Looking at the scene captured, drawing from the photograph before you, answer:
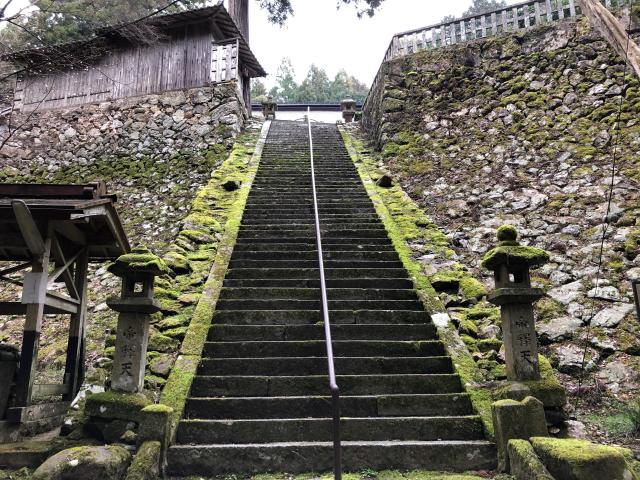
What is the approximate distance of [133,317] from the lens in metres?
4.00

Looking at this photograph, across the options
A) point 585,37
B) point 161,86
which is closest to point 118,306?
point 585,37

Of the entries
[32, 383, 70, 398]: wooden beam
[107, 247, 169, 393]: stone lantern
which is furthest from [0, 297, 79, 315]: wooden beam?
[107, 247, 169, 393]: stone lantern

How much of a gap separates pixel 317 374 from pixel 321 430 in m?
0.74

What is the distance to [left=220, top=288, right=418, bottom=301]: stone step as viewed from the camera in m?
5.70

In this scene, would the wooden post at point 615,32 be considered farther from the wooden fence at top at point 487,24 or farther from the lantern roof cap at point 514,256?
the wooden fence at top at point 487,24

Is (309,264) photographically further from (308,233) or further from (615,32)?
(615,32)

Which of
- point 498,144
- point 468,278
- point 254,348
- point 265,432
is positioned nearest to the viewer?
point 265,432

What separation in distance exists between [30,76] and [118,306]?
15917 mm

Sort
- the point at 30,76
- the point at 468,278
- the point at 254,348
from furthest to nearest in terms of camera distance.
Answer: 1. the point at 30,76
2. the point at 468,278
3. the point at 254,348

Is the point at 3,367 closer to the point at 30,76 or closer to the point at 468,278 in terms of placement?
the point at 468,278

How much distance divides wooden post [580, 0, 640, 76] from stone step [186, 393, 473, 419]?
13.9 ft

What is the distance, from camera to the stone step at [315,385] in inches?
167

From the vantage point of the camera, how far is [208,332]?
4.91 m

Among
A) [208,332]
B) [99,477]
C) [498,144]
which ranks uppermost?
[498,144]
